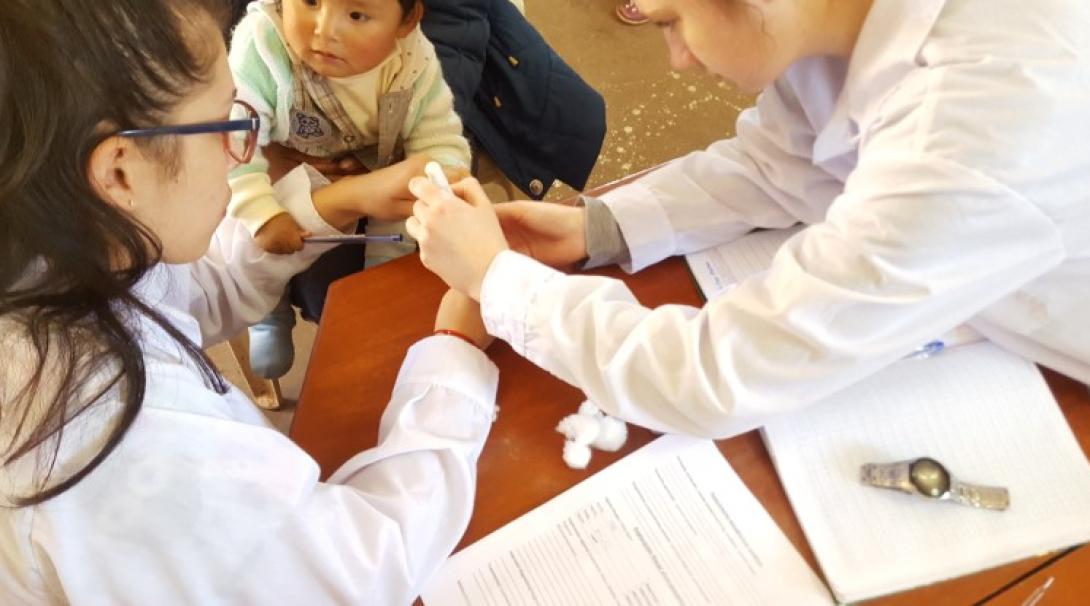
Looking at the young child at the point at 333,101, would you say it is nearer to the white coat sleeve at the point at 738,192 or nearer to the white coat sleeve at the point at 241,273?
the white coat sleeve at the point at 241,273

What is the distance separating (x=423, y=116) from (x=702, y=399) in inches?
30.6

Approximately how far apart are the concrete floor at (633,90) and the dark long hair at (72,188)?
1.48 m

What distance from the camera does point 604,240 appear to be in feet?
3.27

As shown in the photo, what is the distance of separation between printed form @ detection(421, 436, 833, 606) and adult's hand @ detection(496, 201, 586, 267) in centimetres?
29

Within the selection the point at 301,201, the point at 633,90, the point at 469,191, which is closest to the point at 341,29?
the point at 301,201

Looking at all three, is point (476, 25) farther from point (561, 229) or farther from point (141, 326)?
point (141, 326)

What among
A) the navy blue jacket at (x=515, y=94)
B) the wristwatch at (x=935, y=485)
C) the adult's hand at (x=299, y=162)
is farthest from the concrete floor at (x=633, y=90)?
the wristwatch at (x=935, y=485)

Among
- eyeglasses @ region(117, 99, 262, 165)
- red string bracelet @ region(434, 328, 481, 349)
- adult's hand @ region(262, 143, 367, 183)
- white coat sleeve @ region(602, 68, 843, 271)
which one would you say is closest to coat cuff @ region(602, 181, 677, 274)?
white coat sleeve @ region(602, 68, 843, 271)

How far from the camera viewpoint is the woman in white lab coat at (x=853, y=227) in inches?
23.9

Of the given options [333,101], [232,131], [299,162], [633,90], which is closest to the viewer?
[232,131]

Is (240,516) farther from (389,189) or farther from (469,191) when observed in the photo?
(389,189)

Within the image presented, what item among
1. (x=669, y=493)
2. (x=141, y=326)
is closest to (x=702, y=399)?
(x=669, y=493)

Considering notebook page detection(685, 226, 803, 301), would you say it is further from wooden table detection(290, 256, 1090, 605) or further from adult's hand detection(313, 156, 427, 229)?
adult's hand detection(313, 156, 427, 229)

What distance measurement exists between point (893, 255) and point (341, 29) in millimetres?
839
